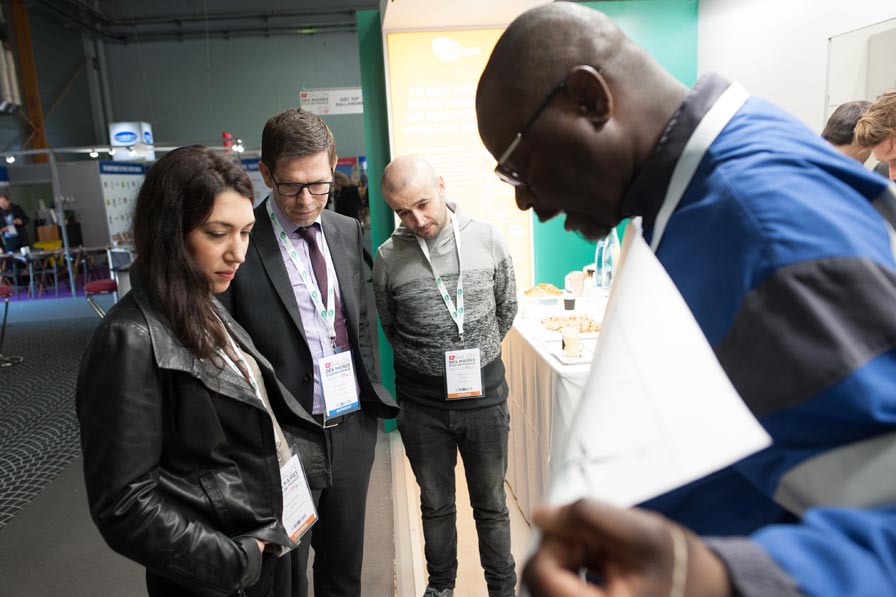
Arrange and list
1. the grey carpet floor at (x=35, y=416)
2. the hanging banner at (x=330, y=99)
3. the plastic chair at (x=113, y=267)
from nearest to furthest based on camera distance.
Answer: the grey carpet floor at (x=35, y=416)
the hanging banner at (x=330, y=99)
the plastic chair at (x=113, y=267)

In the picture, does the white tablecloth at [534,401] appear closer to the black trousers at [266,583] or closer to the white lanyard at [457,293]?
the white lanyard at [457,293]

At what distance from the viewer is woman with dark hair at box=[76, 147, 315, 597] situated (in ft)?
4.02

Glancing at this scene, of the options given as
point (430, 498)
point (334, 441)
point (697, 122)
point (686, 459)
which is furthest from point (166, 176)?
point (430, 498)

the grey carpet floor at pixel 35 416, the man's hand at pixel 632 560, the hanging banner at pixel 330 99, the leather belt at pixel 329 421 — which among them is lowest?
the grey carpet floor at pixel 35 416

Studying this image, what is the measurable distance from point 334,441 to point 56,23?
49.0ft

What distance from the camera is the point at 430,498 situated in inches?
94.9

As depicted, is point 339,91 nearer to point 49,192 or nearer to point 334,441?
point 334,441

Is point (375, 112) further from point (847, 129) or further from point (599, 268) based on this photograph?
point (847, 129)

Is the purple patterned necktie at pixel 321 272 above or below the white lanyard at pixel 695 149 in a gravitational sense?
below

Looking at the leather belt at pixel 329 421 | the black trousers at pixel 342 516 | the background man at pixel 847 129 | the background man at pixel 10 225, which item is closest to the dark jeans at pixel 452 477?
the black trousers at pixel 342 516

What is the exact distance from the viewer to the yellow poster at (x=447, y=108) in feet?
13.3

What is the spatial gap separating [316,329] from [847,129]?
2593 mm

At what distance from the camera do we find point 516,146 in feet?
2.51

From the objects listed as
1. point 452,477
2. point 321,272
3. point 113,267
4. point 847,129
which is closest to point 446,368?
point 452,477
